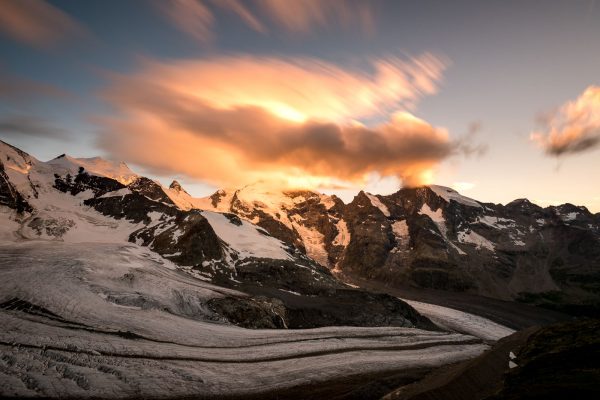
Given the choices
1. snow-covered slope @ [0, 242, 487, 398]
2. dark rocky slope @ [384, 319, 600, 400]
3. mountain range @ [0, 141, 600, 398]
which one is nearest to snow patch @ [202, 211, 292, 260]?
mountain range @ [0, 141, 600, 398]

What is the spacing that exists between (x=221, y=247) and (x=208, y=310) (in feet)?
219

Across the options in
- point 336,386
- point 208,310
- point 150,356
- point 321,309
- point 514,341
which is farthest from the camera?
point 321,309

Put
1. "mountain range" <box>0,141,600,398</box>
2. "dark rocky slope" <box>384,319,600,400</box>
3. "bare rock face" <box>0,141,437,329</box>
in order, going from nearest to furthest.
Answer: "dark rocky slope" <box>384,319,600,400</box>, "mountain range" <box>0,141,600,398</box>, "bare rock face" <box>0,141,437,329</box>

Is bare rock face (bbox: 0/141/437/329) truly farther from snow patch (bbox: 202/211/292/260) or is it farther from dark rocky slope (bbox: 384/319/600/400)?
dark rocky slope (bbox: 384/319/600/400)

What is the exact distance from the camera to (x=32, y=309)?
32.2 metres

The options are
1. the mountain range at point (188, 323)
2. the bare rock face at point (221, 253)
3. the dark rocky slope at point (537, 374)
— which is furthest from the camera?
the bare rock face at point (221, 253)

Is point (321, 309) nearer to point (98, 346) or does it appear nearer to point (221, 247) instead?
point (221, 247)

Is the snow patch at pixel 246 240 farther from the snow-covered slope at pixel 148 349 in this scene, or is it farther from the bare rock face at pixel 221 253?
the snow-covered slope at pixel 148 349

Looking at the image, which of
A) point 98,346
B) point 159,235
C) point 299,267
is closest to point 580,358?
point 98,346

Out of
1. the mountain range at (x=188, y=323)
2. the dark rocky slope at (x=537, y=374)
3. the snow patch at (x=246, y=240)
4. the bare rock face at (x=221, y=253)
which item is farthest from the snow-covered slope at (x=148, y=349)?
the snow patch at (x=246, y=240)

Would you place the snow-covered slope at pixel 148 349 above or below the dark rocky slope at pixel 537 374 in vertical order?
below

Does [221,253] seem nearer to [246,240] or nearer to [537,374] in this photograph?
[246,240]

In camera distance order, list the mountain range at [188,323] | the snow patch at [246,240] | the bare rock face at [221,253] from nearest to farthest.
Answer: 1. the mountain range at [188,323]
2. the bare rock face at [221,253]
3. the snow patch at [246,240]

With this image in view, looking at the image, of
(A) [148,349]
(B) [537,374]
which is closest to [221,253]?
(A) [148,349]
